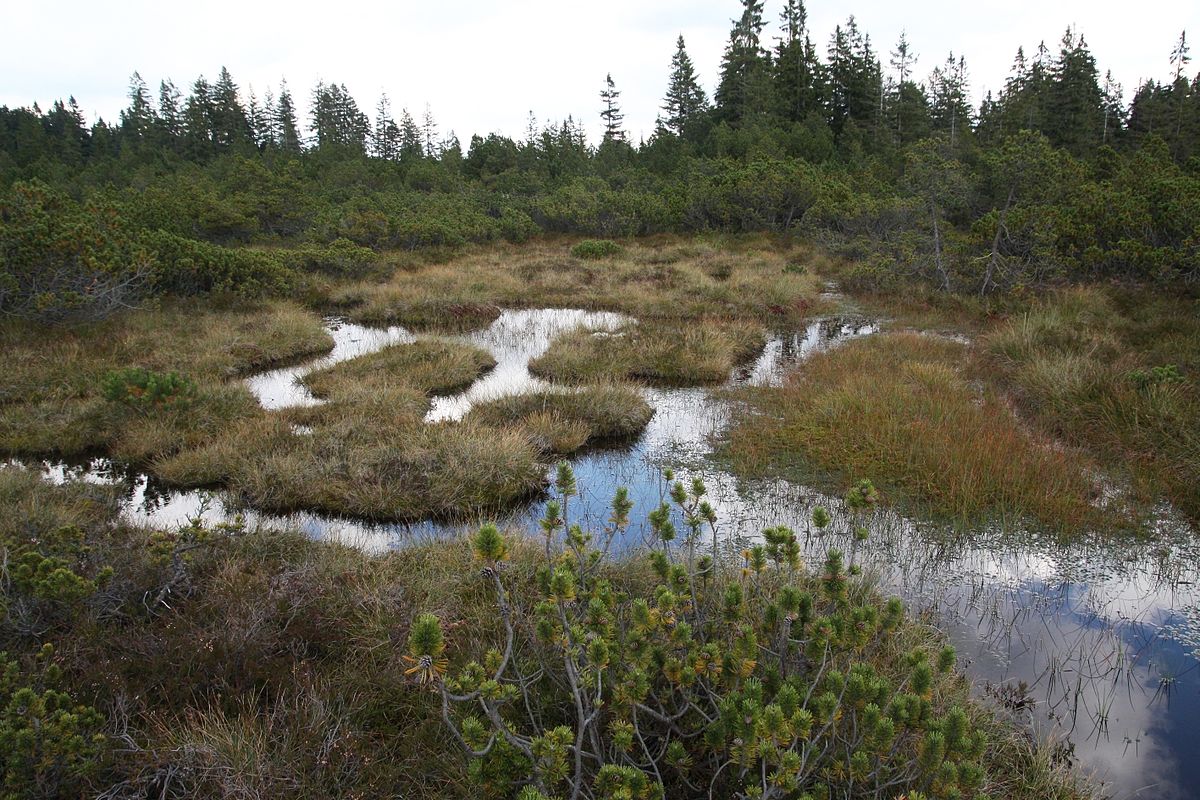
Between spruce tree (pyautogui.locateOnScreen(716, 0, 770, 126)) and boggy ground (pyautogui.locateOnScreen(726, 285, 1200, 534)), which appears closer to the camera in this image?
boggy ground (pyautogui.locateOnScreen(726, 285, 1200, 534))

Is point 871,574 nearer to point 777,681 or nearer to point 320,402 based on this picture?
point 777,681

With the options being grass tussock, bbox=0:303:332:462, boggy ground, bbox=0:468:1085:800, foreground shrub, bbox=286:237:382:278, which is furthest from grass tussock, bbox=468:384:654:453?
foreground shrub, bbox=286:237:382:278

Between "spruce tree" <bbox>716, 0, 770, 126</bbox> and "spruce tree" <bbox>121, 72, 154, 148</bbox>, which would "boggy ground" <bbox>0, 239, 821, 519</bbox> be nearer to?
"spruce tree" <bbox>716, 0, 770, 126</bbox>

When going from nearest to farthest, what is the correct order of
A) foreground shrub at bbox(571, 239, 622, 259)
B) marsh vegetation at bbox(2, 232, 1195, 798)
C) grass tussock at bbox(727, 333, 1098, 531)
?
marsh vegetation at bbox(2, 232, 1195, 798) → grass tussock at bbox(727, 333, 1098, 531) → foreground shrub at bbox(571, 239, 622, 259)

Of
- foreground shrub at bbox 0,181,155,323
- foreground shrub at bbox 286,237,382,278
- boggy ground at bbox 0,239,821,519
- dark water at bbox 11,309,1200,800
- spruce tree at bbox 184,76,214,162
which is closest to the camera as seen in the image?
dark water at bbox 11,309,1200,800

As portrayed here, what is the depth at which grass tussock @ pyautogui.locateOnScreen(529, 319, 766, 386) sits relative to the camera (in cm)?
1220

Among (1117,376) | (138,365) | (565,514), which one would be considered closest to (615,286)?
(138,365)

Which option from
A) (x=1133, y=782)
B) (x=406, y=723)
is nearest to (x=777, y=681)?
(x=406, y=723)

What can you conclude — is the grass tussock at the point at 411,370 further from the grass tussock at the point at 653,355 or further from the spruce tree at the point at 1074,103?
the spruce tree at the point at 1074,103

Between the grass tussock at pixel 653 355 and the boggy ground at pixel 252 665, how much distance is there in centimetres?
635

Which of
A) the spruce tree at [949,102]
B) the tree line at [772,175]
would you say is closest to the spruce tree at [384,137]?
the tree line at [772,175]

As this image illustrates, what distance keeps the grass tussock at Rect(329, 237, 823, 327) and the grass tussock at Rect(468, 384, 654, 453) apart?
6.56 metres

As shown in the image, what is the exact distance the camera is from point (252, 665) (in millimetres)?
4176

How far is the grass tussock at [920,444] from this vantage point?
7.03 meters
